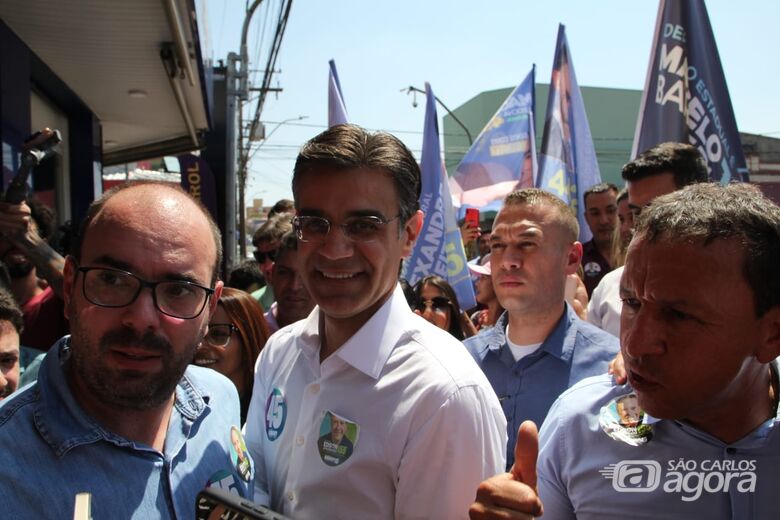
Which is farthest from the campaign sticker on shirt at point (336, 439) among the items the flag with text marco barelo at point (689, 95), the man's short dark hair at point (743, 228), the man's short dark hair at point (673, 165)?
the flag with text marco barelo at point (689, 95)

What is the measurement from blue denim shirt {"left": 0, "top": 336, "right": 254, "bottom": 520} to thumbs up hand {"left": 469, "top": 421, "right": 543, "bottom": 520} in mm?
763

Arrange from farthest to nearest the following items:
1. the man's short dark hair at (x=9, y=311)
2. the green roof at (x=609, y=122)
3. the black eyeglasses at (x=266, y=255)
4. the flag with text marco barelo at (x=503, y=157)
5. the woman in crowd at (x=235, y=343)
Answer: the green roof at (x=609, y=122) → the flag with text marco barelo at (x=503, y=157) → the black eyeglasses at (x=266, y=255) → the woman in crowd at (x=235, y=343) → the man's short dark hair at (x=9, y=311)

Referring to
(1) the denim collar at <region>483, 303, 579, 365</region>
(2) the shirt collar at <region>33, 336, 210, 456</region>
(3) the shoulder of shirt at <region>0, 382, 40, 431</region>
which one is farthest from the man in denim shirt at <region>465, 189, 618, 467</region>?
(3) the shoulder of shirt at <region>0, 382, 40, 431</region>

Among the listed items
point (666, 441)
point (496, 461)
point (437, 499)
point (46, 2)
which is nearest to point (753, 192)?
point (666, 441)

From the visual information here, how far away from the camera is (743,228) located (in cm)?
150

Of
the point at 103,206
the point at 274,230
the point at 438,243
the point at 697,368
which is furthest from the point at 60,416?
the point at 438,243

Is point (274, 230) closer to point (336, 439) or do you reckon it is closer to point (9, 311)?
point (9, 311)

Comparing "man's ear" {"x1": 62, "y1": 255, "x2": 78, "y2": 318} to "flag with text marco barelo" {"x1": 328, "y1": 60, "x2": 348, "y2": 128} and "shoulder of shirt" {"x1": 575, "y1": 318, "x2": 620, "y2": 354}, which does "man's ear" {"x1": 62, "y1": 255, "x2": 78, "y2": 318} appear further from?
"flag with text marco barelo" {"x1": 328, "y1": 60, "x2": 348, "y2": 128}

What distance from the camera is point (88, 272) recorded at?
5.32 feet

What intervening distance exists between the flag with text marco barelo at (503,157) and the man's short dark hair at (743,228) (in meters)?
6.53

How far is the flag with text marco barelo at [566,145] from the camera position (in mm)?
6367

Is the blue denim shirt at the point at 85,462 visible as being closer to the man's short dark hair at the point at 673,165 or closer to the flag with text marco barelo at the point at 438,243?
the man's short dark hair at the point at 673,165

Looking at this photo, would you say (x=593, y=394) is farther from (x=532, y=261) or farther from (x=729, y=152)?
(x=729, y=152)

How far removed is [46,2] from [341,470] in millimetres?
5120
